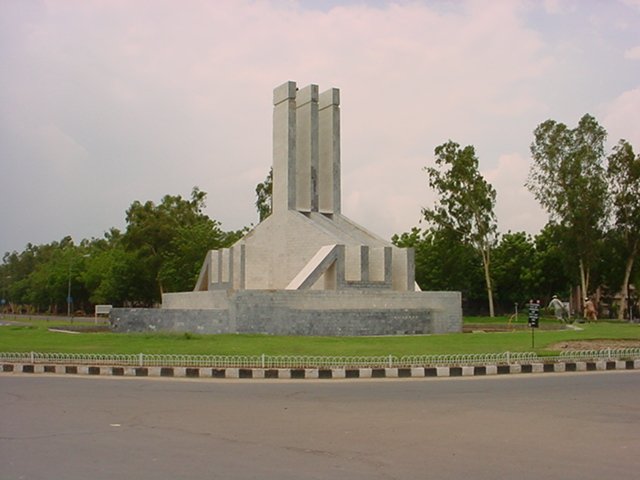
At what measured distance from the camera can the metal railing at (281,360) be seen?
12.8m

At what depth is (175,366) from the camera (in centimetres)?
1275

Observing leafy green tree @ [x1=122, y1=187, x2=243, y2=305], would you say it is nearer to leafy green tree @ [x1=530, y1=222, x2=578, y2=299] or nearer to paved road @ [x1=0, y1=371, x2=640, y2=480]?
leafy green tree @ [x1=530, y1=222, x2=578, y2=299]

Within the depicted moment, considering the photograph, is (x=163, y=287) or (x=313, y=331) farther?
(x=163, y=287)

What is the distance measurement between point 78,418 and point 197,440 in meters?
1.88

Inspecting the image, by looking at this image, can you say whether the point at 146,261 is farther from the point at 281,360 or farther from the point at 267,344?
the point at 281,360

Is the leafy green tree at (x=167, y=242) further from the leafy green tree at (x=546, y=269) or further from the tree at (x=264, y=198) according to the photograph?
the leafy green tree at (x=546, y=269)

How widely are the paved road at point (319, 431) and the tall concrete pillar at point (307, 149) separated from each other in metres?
22.0

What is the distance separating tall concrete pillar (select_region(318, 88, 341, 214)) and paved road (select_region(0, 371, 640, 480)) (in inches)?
881

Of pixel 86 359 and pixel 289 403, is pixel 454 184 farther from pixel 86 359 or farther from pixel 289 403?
pixel 289 403

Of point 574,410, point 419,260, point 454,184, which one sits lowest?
point 574,410

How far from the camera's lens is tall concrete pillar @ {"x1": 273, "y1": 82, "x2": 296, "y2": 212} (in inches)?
1236

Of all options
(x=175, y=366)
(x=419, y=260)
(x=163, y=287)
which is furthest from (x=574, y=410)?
(x=163, y=287)

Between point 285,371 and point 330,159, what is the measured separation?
21.5 meters

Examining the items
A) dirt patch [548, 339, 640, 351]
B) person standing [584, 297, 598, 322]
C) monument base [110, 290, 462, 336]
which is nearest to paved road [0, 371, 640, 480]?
dirt patch [548, 339, 640, 351]
